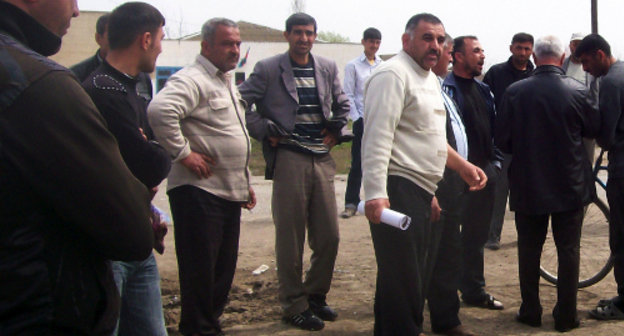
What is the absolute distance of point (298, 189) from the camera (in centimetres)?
473

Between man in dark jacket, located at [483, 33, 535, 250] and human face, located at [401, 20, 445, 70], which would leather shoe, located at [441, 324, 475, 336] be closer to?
Result: human face, located at [401, 20, 445, 70]

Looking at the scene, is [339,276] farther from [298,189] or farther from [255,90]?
[255,90]

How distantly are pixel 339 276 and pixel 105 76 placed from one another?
11.3 ft

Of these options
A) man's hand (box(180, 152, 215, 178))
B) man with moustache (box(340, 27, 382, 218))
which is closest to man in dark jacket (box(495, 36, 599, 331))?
man's hand (box(180, 152, 215, 178))

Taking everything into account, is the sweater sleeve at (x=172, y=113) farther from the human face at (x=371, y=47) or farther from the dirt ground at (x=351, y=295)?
the human face at (x=371, y=47)

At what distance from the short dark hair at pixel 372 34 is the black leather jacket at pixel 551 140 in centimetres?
444

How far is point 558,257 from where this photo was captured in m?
4.65

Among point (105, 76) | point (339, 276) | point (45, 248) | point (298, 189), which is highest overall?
point (105, 76)

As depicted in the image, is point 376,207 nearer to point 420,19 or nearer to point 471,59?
point 420,19

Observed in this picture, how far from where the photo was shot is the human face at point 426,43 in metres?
3.94

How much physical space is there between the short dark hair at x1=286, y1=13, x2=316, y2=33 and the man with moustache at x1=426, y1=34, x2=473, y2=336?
3.81ft

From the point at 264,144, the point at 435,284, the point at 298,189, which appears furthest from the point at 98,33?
the point at 435,284

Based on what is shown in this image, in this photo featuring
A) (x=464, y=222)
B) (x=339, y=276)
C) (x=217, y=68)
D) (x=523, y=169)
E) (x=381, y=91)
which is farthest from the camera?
(x=339, y=276)

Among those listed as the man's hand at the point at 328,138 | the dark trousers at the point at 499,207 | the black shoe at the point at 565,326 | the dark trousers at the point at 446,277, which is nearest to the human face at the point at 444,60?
the man's hand at the point at 328,138
